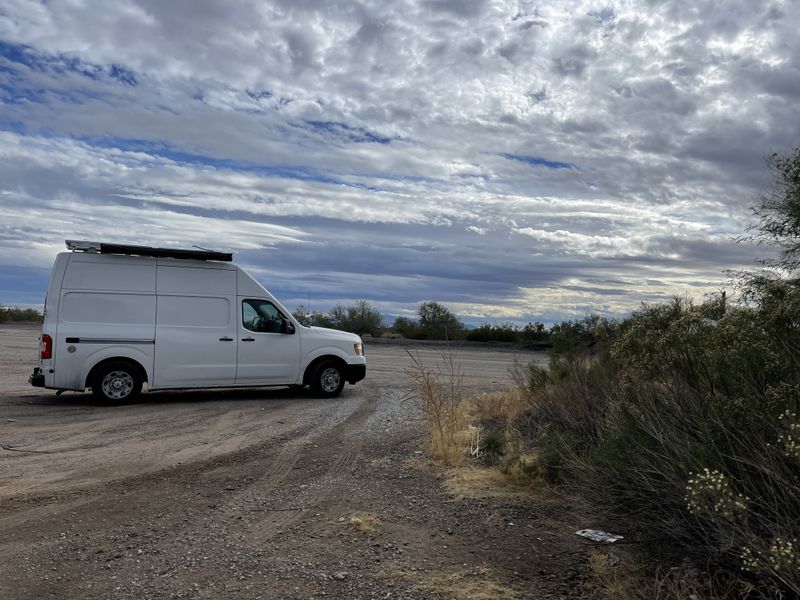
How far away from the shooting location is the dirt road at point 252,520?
14.9 ft

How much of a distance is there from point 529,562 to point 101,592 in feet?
8.88

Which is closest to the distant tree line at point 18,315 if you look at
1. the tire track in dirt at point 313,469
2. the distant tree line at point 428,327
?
the distant tree line at point 428,327

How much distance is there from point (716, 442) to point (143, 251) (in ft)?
35.2

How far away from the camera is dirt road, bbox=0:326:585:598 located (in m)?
4.55

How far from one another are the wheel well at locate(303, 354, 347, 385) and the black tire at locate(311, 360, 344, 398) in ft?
0.17

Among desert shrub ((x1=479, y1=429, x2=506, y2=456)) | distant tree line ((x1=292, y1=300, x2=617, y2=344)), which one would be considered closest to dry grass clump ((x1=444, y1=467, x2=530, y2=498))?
desert shrub ((x1=479, y1=429, x2=506, y2=456))

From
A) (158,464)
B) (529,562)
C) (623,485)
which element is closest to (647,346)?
(623,485)

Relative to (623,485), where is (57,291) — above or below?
above

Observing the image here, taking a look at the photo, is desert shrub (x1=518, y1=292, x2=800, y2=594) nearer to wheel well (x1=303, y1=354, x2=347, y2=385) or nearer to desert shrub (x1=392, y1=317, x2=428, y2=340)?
wheel well (x1=303, y1=354, x2=347, y2=385)

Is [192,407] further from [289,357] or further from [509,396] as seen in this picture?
[509,396]

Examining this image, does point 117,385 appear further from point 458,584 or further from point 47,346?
point 458,584

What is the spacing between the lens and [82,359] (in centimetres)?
1203

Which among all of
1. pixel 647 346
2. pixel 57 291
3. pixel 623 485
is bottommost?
pixel 623 485

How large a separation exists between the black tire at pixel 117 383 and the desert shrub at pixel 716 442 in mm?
8990
